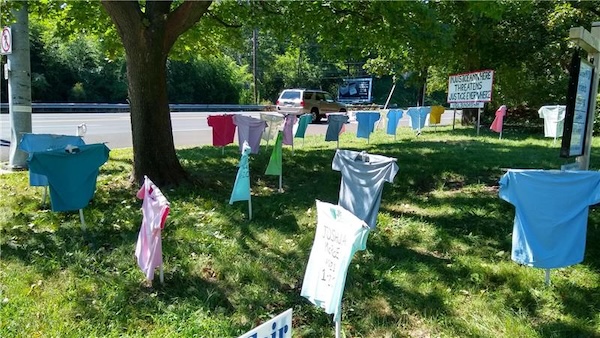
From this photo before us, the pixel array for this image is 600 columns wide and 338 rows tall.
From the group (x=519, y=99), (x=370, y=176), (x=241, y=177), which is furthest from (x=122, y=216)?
(x=519, y=99)

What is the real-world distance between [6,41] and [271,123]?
5253 mm

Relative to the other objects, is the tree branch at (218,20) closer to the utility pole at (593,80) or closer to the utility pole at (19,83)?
the utility pole at (19,83)

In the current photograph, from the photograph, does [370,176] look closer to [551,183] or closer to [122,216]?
[551,183]

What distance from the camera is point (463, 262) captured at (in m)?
4.64

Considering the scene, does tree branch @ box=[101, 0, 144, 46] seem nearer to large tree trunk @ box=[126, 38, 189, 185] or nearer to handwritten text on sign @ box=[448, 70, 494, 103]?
large tree trunk @ box=[126, 38, 189, 185]

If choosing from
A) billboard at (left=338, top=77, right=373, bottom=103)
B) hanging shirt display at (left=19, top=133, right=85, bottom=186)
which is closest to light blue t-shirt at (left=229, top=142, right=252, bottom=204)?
hanging shirt display at (left=19, top=133, right=85, bottom=186)

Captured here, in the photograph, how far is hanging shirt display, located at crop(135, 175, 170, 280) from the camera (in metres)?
3.86

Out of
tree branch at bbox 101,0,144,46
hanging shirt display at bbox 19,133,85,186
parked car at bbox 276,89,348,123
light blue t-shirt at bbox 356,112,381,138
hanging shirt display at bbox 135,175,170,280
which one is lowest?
hanging shirt display at bbox 135,175,170,280

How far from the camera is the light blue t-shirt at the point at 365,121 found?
11.9 meters

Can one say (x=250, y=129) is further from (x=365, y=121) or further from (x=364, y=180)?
(x=364, y=180)

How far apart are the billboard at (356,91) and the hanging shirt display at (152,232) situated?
5097 centimetres

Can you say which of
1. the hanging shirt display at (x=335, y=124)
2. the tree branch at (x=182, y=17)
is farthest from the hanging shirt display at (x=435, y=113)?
the tree branch at (x=182, y=17)

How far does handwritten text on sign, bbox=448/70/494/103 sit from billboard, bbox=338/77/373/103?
1531 inches

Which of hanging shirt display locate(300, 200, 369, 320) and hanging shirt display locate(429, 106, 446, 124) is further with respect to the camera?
hanging shirt display locate(429, 106, 446, 124)
